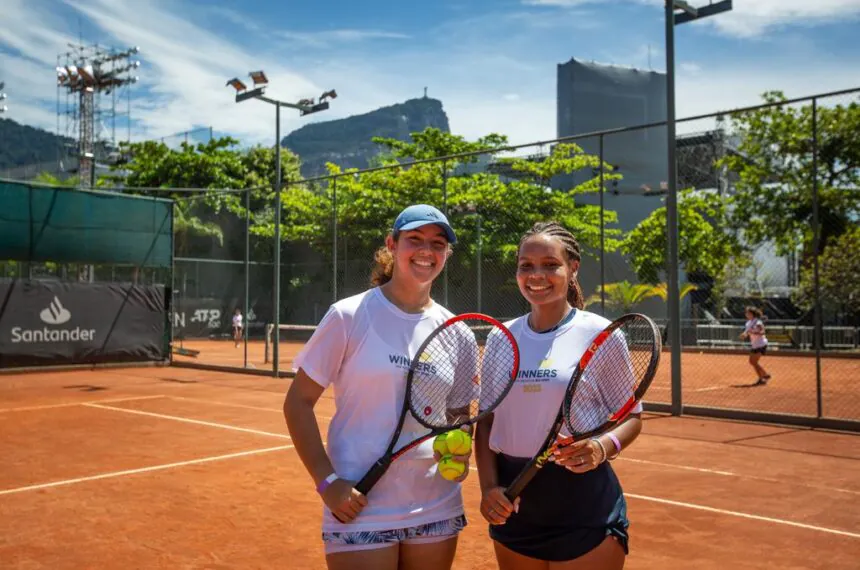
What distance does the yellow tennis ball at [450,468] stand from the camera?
7.90 ft

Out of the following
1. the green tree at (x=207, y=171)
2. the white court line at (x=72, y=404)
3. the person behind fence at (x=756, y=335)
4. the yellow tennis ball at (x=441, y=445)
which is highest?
the green tree at (x=207, y=171)

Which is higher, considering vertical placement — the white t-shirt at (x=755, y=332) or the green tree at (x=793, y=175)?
the green tree at (x=793, y=175)

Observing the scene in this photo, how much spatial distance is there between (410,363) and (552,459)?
21.4 inches

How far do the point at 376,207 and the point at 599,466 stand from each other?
2268cm

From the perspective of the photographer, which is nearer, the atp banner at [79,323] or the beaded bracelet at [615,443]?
the beaded bracelet at [615,443]

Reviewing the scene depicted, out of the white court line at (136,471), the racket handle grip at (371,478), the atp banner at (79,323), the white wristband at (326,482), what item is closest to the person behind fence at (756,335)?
the white court line at (136,471)

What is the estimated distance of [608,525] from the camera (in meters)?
2.42

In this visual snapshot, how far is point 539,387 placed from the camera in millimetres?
2533

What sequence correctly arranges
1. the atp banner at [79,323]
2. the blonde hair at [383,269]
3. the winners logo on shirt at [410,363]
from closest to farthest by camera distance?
the winners logo on shirt at [410,363] < the blonde hair at [383,269] < the atp banner at [79,323]

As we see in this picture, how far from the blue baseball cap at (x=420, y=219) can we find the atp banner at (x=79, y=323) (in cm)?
1714

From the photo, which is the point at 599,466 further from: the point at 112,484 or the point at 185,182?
the point at 185,182

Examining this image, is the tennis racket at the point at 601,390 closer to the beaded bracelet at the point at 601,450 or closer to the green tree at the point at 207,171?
the beaded bracelet at the point at 601,450

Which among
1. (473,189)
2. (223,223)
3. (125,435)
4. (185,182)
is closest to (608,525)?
(125,435)

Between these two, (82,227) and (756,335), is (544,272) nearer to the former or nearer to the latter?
(756,335)
